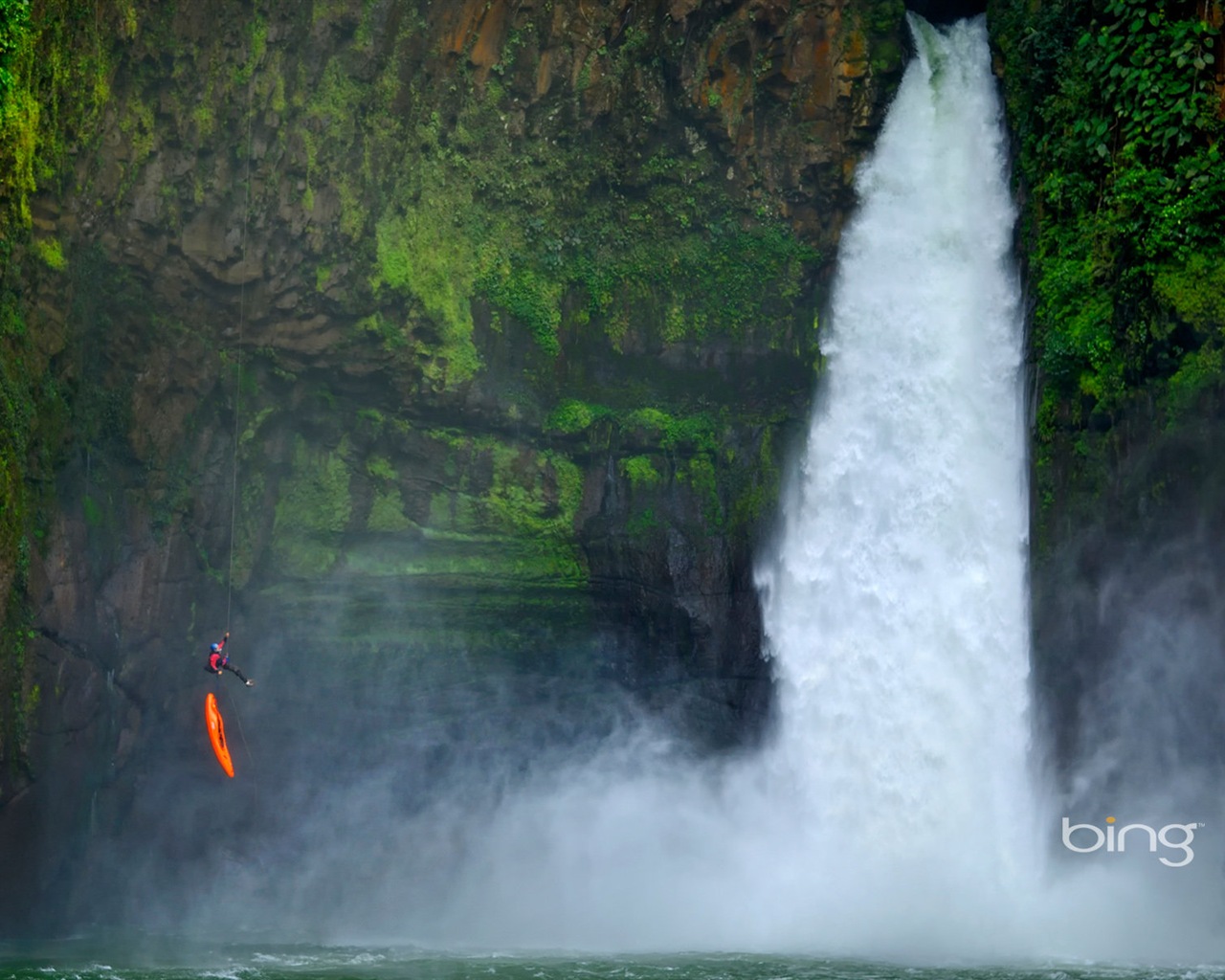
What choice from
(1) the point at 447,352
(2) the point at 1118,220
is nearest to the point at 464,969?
(1) the point at 447,352

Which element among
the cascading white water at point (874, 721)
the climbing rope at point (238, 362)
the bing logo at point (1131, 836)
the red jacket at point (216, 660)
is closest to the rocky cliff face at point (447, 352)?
the climbing rope at point (238, 362)

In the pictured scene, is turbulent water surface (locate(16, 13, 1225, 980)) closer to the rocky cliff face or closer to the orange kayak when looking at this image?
the rocky cliff face

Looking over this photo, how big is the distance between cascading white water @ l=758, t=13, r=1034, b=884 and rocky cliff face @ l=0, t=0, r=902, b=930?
0.86 m

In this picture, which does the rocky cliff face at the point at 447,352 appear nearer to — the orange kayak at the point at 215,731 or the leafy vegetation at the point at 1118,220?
the orange kayak at the point at 215,731

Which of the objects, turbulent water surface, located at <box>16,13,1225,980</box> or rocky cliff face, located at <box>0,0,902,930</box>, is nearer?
turbulent water surface, located at <box>16,13,1225,980</box>

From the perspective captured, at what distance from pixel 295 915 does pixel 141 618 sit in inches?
222

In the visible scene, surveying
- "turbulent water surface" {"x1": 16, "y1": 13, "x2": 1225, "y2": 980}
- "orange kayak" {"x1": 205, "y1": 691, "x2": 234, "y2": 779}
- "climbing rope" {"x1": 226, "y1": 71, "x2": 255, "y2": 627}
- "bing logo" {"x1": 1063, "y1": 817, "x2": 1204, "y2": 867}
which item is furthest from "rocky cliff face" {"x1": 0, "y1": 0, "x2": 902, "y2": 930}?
"bing logo" {"x1": 1063, "y1": 817, "x2": 1204, "y2": 867}

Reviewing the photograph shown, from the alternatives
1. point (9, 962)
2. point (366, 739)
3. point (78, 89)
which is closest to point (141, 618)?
point (366, 739)

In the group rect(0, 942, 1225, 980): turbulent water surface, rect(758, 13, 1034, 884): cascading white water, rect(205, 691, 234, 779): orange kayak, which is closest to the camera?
rect(0, 942, 1225, 980): turbulent water surface

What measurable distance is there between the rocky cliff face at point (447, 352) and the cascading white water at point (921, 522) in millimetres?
863

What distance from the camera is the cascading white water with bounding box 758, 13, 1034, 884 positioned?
24.5 meters

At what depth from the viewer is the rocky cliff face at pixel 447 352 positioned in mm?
25016

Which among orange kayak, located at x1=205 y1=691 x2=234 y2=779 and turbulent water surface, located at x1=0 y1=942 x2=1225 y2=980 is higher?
orange kayak, located at x1=205 y1=691 x2=234 y2=779

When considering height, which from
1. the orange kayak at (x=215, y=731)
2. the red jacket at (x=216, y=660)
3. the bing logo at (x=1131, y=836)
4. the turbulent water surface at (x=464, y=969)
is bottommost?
the turbulent water surface at (x=464, y=969)
